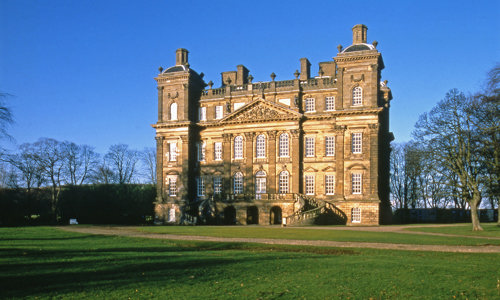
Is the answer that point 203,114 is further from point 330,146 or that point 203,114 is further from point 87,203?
point 87,203

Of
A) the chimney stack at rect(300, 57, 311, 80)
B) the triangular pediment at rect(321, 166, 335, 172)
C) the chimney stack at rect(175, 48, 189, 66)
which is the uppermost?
the chimney stack at rect(175, 48, 189, 66)

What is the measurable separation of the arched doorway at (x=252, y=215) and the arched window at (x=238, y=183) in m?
2.07

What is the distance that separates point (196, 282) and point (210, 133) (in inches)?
1508

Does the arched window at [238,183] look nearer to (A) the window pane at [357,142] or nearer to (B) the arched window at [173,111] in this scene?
(B) the arched window at [173,111]

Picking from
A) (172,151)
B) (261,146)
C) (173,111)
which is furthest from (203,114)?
(261,146)

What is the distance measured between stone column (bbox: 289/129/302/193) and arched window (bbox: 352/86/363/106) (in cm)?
607

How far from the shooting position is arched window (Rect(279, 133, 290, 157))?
148 ft

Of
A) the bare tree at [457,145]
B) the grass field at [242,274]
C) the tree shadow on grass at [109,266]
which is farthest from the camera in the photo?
the bare tree at [457,145]

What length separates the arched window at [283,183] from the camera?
44656 millimetres

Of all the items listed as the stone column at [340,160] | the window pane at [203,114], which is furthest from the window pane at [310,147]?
the window pane at [203,114]

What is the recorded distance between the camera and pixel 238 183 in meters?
46.8

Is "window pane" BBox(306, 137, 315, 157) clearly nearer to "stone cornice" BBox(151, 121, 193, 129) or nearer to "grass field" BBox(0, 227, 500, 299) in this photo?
"stone cornice" BBox(151, 121, 193, 129)

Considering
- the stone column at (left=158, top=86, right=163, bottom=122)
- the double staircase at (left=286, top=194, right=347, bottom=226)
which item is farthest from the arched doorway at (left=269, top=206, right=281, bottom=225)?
the stone column at (left=158, top=86, right=163, bottom=122)

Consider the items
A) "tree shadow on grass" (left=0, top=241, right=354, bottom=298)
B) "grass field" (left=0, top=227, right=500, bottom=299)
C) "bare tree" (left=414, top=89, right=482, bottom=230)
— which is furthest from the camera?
"bare tree" (left=414, top=89, right=482, bottom=230)
